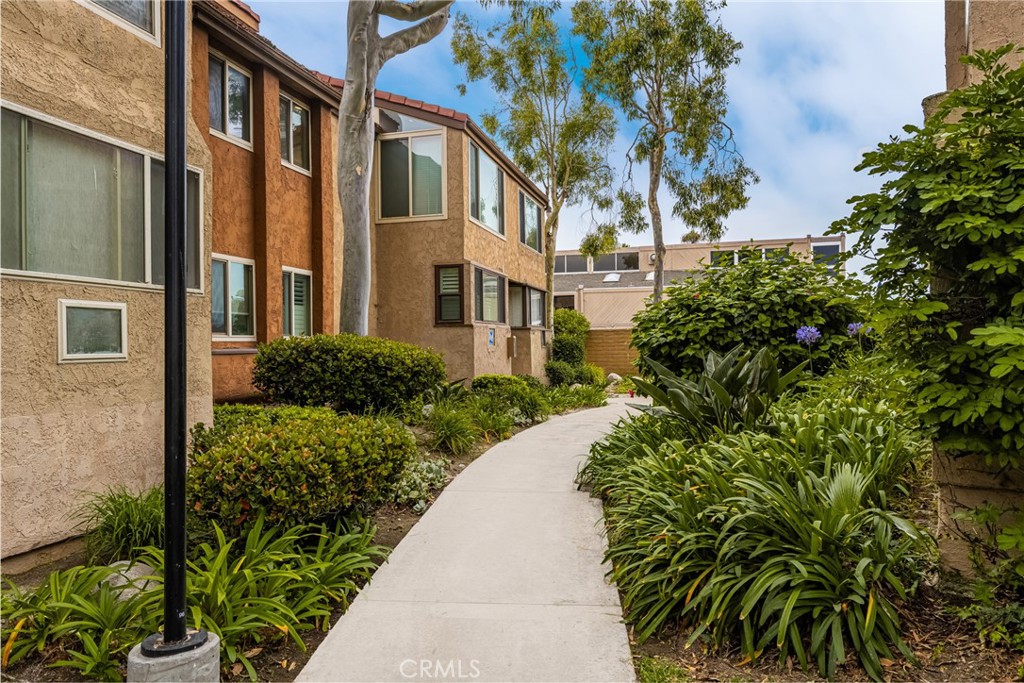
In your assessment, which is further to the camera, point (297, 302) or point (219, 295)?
point (297, 302)

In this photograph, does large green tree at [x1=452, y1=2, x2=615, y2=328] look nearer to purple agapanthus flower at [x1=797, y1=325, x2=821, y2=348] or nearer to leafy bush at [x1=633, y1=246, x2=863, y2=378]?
leafy bush at [x1=633, y1=246, x2=863, y2=378]

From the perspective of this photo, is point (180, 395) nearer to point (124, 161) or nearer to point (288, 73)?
point (124, 161)

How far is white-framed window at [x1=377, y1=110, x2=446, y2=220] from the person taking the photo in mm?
13531

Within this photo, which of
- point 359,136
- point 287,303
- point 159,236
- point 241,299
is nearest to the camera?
point 159,236

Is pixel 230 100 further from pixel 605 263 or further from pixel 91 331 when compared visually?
pixel 605 263

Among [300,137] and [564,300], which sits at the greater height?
[300,137]

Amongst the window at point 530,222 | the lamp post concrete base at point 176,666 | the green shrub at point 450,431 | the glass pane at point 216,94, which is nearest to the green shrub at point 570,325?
the window at point 530,222

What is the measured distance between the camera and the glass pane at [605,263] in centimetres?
3634

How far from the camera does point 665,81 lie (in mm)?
18125

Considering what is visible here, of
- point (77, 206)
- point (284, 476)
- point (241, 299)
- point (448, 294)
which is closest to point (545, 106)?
point (448, 294)

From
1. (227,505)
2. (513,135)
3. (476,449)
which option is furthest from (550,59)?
(227,505)

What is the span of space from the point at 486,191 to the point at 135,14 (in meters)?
10.1

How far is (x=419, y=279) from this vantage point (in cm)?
1361

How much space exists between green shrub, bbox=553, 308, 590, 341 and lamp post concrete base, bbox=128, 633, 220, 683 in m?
19.0
